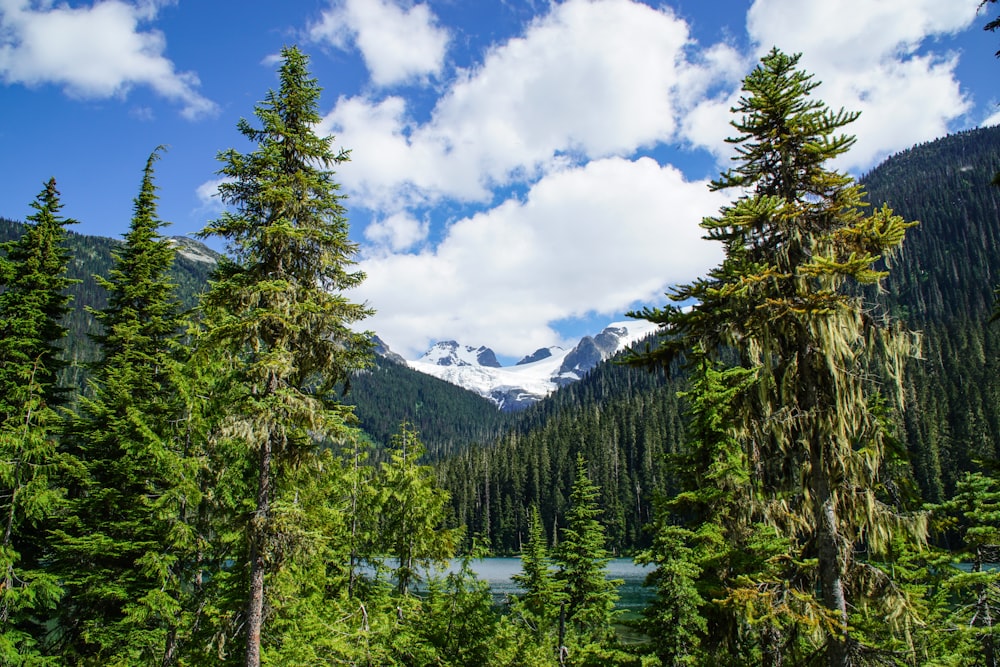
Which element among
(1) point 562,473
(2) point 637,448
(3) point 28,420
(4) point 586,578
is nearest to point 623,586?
(4) point 586,578

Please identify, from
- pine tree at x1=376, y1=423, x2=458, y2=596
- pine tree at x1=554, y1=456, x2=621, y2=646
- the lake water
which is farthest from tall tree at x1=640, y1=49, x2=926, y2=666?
the lake water

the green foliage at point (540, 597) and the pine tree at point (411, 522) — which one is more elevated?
the pine tree at point (411, 522)

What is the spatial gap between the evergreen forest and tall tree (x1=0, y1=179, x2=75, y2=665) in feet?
0.30

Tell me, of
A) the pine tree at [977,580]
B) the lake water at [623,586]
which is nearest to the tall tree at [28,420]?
the pine tree at [977,580]

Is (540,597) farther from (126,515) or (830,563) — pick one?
(830,563)

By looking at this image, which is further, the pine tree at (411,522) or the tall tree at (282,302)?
the pine tree at (411,522)

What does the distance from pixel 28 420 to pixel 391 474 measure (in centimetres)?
1029

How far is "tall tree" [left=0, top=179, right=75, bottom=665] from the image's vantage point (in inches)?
583

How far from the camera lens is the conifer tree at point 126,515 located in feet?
47.6

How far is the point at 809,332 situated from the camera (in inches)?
306

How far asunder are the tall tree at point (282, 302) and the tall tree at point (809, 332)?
22.1ft

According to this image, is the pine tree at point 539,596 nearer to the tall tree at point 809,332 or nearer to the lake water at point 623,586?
the lake water at point 623,586

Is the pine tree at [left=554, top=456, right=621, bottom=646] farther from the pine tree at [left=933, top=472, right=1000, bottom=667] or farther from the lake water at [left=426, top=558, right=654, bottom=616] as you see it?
the pine tree at [left=933, top=472, right=1000, bottom=667]

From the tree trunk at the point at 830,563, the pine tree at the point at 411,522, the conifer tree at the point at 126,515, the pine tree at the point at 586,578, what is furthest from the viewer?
the pine tree at the point at 586,578
